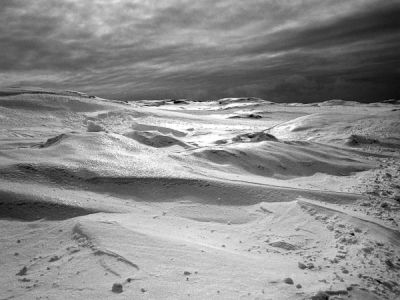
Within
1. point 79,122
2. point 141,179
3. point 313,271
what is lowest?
point 313,271

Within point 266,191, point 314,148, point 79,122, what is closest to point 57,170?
point 266,191

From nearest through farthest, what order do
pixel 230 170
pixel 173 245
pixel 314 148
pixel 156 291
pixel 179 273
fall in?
pixel 156 291, pixel 179 273, pixel 173 245, pixel 230 170, pixel 314 148

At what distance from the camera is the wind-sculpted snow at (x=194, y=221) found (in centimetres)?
240

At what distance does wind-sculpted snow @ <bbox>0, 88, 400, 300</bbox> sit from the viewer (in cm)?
240

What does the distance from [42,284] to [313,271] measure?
1.91 m

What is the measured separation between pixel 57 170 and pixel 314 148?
5.23 meters

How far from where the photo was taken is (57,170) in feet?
15.0

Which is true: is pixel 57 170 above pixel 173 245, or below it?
above

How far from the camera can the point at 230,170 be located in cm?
582

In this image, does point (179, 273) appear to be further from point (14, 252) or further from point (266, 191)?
point (266, 191)

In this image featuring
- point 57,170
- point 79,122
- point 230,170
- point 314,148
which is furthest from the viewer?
point 79,122

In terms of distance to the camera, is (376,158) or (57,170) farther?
(376,158)

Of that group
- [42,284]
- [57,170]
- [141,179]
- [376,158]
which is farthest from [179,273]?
[376,158]

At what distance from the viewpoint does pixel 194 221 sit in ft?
12.5
